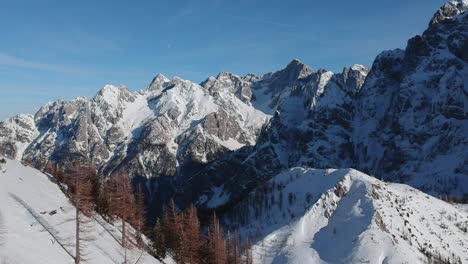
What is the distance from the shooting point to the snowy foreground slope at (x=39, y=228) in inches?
2466

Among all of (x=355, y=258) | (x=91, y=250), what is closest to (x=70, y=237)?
(x=91, y=250)

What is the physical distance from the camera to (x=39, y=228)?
7425 centimetres

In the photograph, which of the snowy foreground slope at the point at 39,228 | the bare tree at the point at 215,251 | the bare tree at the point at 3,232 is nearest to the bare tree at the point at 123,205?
the snowy foreground slope at the point at 39,228

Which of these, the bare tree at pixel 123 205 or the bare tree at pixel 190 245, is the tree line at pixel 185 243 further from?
the bare tree at pixel 123 205

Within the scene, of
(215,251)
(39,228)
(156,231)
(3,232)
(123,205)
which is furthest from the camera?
(156,231)

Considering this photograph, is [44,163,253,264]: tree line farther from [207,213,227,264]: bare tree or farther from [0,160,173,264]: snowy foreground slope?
[0,160,173,264]: snowy foreground slope

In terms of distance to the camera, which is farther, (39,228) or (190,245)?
(190,245)

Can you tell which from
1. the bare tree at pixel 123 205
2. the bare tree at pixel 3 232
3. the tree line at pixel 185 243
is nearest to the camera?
the bare tree at pixel 3 232

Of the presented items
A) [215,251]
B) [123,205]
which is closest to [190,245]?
[215,251]

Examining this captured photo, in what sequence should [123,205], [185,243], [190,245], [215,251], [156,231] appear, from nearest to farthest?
[123,205] → [185,243] → [190,245] → [215,251] → [156,231]

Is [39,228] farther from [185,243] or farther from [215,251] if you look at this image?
[215,251]

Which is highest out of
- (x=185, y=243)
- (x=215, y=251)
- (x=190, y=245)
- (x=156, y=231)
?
(x=156, y=231)

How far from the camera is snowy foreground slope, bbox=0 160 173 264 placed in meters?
62.6

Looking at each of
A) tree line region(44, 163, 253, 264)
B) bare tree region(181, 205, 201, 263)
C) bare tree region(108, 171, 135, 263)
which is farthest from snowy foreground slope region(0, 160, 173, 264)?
bare tree region(181, 205, 201, 263)
